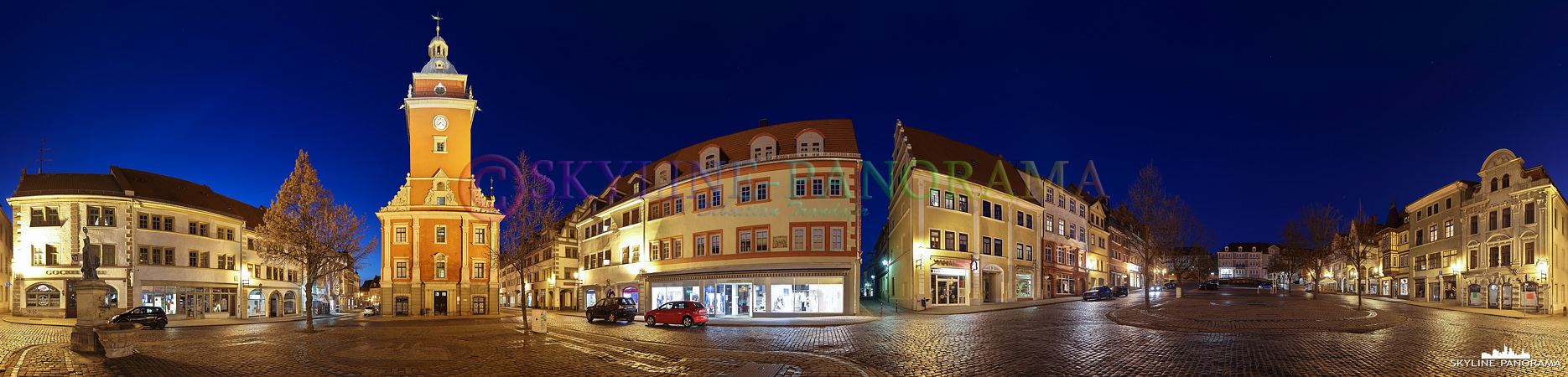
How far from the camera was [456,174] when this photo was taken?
61812mm

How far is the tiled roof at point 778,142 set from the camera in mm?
43366

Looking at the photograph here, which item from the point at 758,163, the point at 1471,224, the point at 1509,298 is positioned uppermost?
the point at 758,163

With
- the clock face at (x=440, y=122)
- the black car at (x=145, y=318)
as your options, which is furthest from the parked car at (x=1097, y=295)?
the black car at (x=145, y=318)

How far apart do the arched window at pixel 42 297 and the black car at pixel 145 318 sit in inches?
666

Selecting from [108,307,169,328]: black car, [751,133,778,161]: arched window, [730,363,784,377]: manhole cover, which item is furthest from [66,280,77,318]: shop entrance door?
[730,363,784,377]: manhole cover

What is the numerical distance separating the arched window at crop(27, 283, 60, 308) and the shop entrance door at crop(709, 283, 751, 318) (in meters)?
44.7

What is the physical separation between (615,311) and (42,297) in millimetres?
42756

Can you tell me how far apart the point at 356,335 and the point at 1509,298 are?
66.0m

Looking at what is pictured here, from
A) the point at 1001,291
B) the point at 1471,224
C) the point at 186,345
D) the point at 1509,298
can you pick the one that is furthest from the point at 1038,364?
the point at 1471,224

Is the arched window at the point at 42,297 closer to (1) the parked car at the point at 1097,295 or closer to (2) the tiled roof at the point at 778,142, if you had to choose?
(2) the tiled roof at the point at 778,142

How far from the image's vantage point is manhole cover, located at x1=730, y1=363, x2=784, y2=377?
16.4 metres

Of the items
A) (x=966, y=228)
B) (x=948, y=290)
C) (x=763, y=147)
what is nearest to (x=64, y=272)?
(x=763, y=147)

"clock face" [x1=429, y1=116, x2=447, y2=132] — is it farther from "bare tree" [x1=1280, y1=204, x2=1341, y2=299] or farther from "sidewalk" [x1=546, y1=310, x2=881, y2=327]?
"bare tree" [x1=1280, y1=204, x2=1341, y2=299]

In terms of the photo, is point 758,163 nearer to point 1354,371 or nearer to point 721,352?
point 721,352
